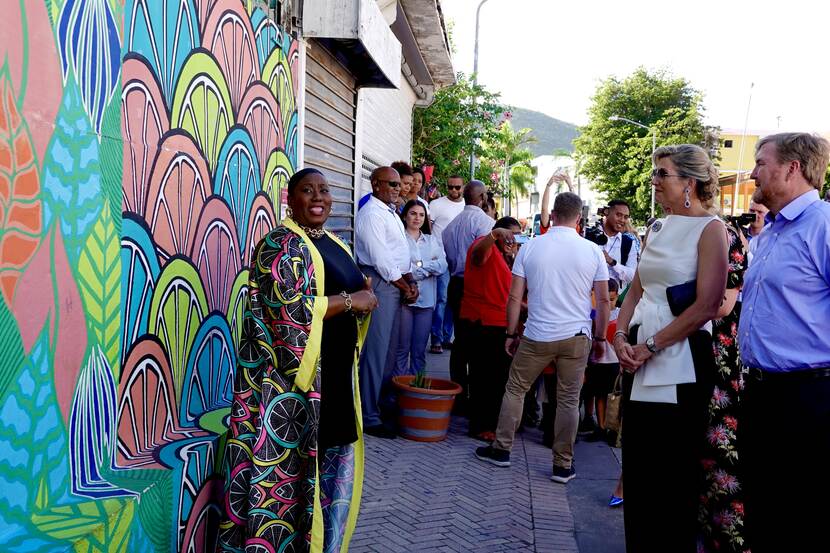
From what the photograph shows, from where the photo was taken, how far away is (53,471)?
8.29 feet

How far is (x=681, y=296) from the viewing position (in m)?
3.51

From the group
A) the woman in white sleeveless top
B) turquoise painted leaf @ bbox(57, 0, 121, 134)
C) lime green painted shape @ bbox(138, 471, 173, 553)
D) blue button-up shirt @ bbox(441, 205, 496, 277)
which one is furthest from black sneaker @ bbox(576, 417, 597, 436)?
turquoise painted leaf @ bbox(57, 0, 121, 134)

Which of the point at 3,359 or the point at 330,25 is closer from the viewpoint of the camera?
the point at 3,359

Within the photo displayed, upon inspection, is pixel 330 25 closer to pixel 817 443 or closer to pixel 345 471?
pixel 345 471

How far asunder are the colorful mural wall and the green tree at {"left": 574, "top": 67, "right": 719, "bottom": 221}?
145ft

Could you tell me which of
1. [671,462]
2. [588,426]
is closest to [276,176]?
[671,462]

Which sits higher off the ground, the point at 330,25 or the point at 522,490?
the point at 330,25

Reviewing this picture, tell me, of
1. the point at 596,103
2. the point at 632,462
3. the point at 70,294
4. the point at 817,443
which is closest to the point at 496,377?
the point at 632,462

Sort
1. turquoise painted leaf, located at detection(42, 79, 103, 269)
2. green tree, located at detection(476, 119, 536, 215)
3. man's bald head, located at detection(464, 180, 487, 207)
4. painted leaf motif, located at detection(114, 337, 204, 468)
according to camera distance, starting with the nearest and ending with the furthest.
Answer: turquoise painted leaf, located at detection(42, 79, 103, 269) < painted leaf motif, located at detection(114, 337, 204, 468) < man's bald head, located at detection(464, 180, 487, 207) < green tree, located at detection(476, 119, 536, 215)

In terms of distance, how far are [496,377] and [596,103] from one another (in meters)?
49.0

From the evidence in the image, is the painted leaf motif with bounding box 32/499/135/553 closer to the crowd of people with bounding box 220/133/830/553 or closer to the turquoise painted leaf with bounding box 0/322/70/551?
the turquoise painted leaf with bounding box 0/322/70/551

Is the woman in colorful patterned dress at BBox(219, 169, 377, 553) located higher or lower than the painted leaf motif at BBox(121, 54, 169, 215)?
lower

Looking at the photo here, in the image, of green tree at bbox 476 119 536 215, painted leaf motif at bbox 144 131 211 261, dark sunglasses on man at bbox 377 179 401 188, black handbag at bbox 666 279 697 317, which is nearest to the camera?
painted leaf motif at bbox 144 131 211 261

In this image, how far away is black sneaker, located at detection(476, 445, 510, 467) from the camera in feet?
19.1
